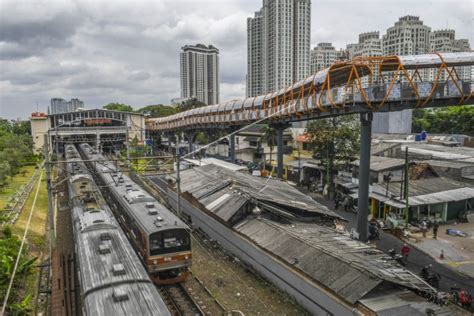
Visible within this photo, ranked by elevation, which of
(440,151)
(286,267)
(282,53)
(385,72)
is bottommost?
(286,267)

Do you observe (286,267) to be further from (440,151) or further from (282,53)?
(282,53)

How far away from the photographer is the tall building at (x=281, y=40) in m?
135

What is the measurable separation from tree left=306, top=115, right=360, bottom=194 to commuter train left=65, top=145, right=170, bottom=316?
25.1 m

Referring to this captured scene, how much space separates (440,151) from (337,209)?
19145 mm

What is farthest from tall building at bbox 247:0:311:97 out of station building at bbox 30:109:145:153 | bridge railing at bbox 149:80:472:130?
bridge railing at bbox 149:80:472:130

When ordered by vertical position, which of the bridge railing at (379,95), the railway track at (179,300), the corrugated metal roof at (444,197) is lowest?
the railway track at (179,300)

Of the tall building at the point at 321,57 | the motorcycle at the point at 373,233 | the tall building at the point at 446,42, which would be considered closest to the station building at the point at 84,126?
the motorcycle at the point at 373,233

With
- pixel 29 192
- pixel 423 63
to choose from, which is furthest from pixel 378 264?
pixel 29 192

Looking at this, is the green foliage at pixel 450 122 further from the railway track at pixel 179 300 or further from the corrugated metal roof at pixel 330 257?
the railway track at pixel 179 300

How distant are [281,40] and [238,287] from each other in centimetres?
12835

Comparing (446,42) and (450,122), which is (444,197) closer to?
(450,122)

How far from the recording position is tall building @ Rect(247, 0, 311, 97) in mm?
134750

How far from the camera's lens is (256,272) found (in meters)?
20.5

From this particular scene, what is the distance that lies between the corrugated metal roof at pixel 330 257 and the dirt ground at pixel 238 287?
1.98 meters
